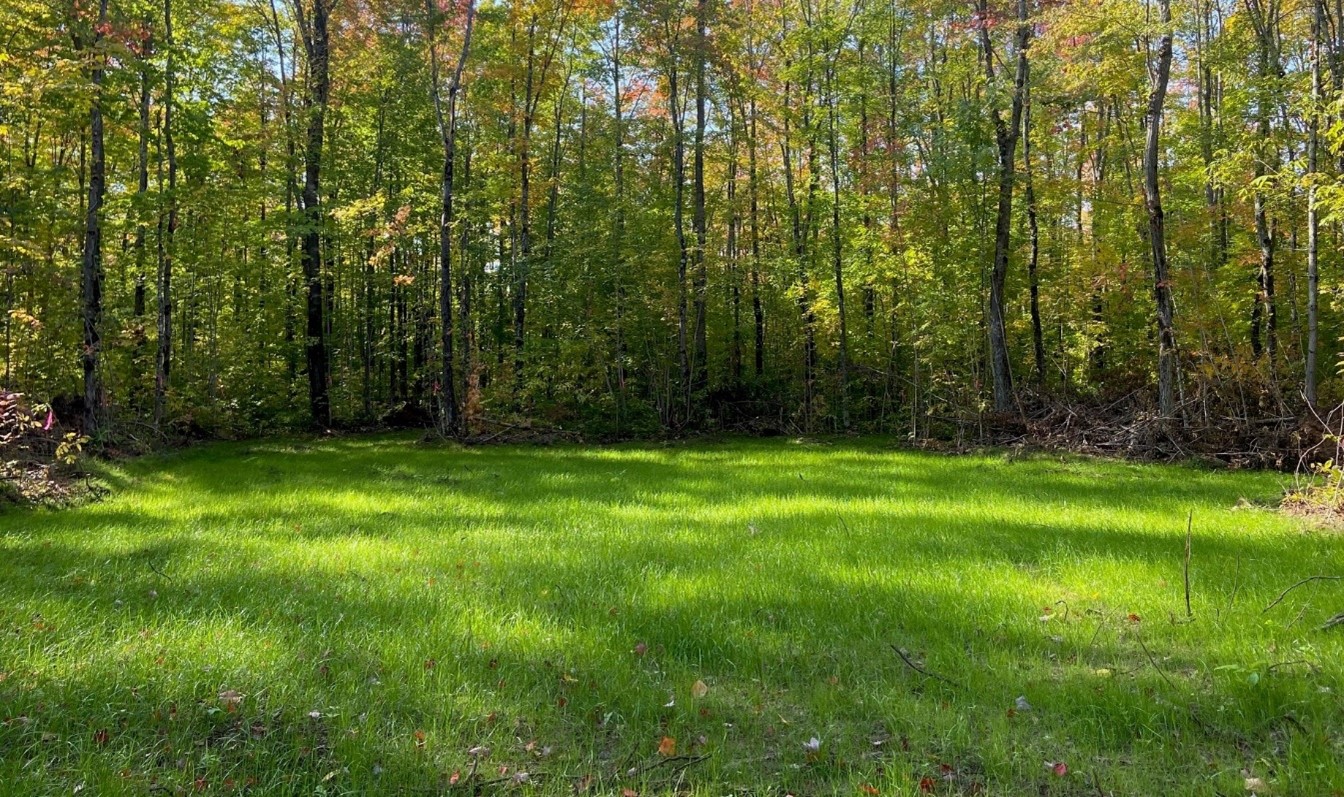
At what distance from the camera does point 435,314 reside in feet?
78.7

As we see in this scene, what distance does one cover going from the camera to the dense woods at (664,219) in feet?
45.5

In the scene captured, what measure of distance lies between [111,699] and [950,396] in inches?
649

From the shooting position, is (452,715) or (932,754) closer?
(932,754)

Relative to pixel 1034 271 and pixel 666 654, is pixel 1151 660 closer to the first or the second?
pixel 666 654

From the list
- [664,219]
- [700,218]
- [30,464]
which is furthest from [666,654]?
[664,219]

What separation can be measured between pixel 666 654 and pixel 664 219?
19.5 m

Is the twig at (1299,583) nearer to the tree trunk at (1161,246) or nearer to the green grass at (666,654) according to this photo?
the green grass at (666,654)

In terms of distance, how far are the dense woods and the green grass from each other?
9303mm

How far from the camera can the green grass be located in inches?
104

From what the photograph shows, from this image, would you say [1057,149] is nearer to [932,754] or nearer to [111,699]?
[932,754]

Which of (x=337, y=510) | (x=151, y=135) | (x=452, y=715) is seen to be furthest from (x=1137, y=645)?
(x=151, y=135)

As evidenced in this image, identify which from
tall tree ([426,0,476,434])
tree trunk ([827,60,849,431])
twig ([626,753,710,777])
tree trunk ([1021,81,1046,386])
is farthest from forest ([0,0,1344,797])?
tree trunk ([1021,81,1046,386])

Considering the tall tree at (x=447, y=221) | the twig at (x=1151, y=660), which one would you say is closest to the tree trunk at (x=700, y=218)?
the tall tree at (x=447, y=221)

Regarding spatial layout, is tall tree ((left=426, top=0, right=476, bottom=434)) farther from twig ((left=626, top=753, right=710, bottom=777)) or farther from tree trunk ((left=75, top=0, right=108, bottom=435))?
twig ((left=626, top=753, right=710, bottom=777))
